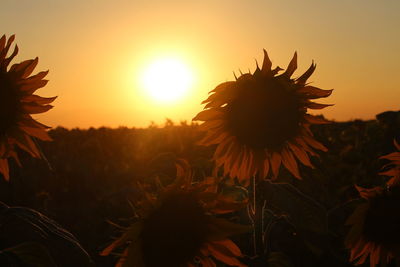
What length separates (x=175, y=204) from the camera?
190cm

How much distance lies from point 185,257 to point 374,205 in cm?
102

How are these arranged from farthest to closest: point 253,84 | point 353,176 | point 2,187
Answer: point 2,187, point 353,176, point 253,84

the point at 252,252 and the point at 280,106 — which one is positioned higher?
the point at 280,106

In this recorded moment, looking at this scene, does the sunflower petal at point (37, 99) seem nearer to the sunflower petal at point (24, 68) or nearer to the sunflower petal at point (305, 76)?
the sunflower petal at point (24, 68)

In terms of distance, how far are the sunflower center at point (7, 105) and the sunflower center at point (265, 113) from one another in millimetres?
1024

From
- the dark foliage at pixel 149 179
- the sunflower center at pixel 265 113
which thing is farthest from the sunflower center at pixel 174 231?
the sunflower center at pixel 265 113

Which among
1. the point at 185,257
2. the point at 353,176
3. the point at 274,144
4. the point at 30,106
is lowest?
the point at 353,176

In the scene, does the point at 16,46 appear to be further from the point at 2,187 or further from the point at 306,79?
the point at 2,187

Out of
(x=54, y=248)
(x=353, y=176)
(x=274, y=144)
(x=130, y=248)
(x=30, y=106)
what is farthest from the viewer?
(x=353, y=176)

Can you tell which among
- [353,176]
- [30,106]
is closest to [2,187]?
[353,176]

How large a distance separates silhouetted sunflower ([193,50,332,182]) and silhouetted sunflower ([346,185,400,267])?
37 cm

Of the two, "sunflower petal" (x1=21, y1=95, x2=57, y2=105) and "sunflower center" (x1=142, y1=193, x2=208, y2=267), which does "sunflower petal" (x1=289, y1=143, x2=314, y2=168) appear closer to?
"sunflower center" (x1=142, y1=193, x2=208, y2=267)

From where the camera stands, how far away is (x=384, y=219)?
243 centimetres

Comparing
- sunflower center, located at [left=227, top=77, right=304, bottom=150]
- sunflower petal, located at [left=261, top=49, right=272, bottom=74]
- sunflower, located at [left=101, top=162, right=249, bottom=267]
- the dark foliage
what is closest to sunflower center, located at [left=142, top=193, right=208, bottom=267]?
sunflower, located at [left=101, top=162, right=249, bottom=267]
